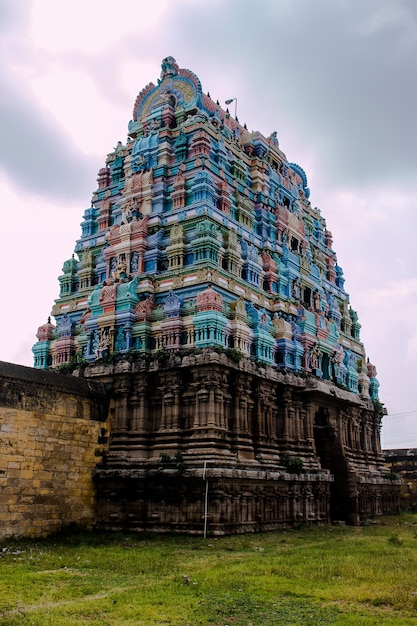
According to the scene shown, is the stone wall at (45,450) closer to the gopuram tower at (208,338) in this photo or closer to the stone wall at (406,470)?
the gopuram tower at (208,338)

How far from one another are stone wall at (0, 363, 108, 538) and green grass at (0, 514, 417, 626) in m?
1.13

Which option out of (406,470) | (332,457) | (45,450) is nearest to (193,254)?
(45,450)

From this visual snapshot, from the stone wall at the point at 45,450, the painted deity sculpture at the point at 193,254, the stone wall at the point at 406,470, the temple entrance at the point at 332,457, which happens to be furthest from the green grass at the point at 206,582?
the stone wall at the point at 406,470

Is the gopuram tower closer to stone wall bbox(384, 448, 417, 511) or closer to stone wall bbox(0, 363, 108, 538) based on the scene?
stone wall bbox(0, 363, 108, 538)

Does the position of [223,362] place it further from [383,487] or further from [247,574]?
[383,487]

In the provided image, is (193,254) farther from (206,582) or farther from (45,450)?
(206,582)

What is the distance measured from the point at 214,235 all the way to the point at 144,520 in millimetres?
12101

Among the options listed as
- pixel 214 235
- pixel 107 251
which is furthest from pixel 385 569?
pixel 107 251

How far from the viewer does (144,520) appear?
23.0 m

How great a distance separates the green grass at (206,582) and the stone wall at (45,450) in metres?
1.13

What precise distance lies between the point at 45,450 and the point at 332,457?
51.8ft

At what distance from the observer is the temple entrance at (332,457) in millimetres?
30562

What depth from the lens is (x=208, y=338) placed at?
24547mm

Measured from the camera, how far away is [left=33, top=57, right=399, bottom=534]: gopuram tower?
2352 cm
